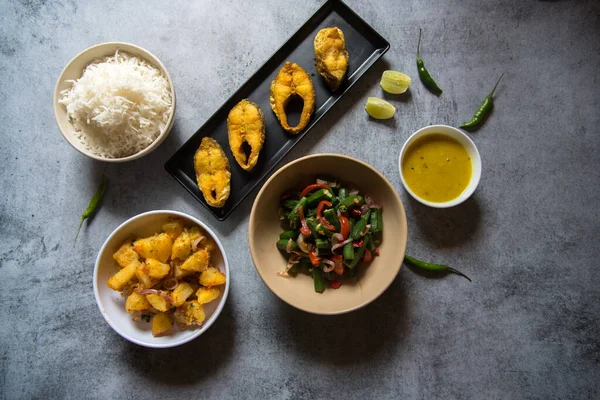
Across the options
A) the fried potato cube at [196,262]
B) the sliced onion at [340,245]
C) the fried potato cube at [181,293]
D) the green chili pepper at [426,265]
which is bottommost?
the green chili pepper at [426,265]

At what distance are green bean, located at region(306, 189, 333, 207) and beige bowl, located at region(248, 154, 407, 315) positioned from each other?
0.46 feet

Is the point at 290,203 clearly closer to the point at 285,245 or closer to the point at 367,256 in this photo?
the point at 285,245

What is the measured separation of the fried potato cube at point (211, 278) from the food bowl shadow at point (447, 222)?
124cm

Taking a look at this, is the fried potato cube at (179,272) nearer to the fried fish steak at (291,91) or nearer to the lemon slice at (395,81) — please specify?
the fried fish steak at (291,91)

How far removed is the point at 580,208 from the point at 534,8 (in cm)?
134

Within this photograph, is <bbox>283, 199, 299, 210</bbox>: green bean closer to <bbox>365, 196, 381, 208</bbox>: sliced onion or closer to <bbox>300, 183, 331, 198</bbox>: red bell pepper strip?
<bbox>300, 183, 331, 198</bbox>: red bell pepper strip

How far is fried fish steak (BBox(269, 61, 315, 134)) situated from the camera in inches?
105

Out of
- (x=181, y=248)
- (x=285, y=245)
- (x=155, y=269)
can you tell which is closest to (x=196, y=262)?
(x=181, y=248)

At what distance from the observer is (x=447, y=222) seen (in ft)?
9.28

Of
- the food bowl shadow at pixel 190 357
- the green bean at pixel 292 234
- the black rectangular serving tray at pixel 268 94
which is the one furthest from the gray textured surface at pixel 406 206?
the green bean at pixel 292 234

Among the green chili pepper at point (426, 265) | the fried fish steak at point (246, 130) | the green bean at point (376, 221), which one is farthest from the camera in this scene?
the green chili pepper at point (426, 265)

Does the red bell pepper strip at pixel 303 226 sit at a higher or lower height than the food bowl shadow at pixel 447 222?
higher

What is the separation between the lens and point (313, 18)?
275 cm

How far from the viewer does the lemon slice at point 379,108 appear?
109 inches
